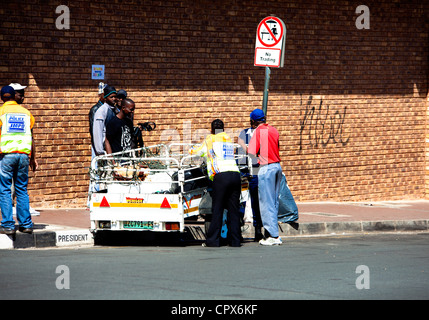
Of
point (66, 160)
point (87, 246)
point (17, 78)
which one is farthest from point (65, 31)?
point (87, 246)

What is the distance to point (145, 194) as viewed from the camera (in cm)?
1151

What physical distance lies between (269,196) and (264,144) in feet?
2.42

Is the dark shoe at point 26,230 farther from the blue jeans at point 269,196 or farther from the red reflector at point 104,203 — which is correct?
the blue jeans at point 269,196

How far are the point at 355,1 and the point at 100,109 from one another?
23.9ft

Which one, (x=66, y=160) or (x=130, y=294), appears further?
(x=66, y=160)

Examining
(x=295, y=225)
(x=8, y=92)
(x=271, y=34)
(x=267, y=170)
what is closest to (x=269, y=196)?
(x=267, y=170)

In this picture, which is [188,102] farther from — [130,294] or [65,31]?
[130,294]

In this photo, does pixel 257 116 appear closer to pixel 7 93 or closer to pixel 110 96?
pixel 110 96

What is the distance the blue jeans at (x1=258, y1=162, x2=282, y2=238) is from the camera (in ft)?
40.6

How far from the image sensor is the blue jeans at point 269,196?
12.4m

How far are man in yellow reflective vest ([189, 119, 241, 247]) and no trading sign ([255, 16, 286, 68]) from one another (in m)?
2.66

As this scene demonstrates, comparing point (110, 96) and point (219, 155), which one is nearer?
point (219, 155)

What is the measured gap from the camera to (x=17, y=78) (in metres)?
14.4

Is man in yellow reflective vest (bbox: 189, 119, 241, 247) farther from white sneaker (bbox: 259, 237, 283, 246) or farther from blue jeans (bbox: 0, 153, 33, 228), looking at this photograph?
blue jeans (bbox: 0, 153, 33, 228)
